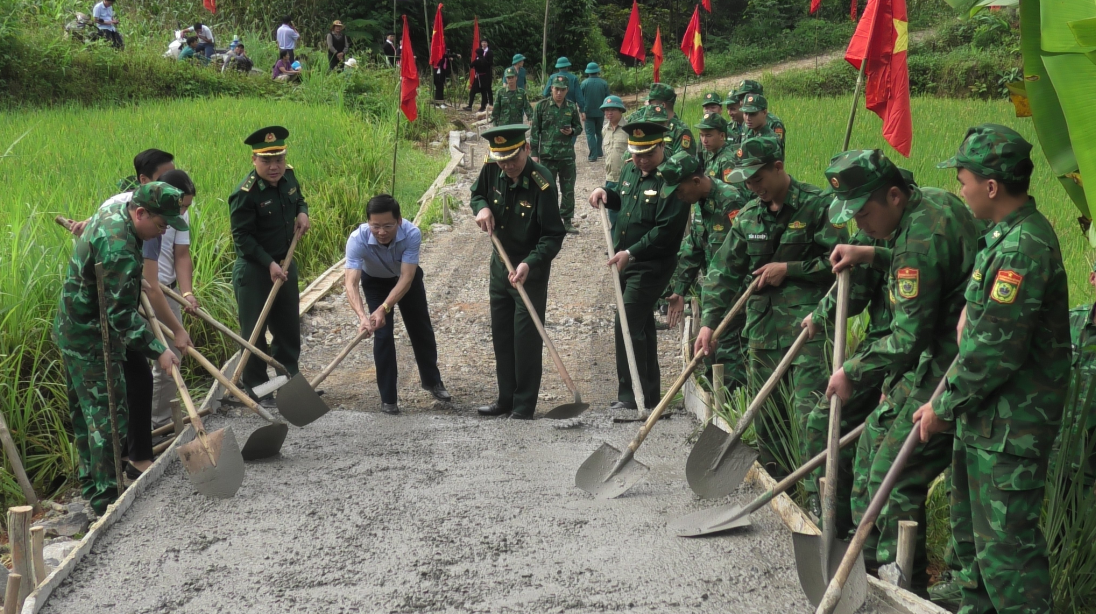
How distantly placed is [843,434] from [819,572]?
2.74 ft

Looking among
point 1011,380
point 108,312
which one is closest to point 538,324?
point 108,312

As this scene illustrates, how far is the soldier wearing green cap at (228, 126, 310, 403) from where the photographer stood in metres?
6.23

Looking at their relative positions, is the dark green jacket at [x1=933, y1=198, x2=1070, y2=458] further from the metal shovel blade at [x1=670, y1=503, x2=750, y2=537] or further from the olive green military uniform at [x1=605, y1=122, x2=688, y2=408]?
the olive green military uniform at [x1=605, y1=122, x2=688, y2=408]

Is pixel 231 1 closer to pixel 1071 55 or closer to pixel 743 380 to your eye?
pixel 743 380

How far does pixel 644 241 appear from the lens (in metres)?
6.07

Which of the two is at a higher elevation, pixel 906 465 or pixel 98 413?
pixel 906 465

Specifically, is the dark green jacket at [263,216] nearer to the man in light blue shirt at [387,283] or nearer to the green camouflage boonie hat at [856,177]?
the man in light blue shirt at [387,283]

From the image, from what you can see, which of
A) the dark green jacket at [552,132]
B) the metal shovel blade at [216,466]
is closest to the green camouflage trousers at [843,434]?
the metal shovel blade at [216,466]

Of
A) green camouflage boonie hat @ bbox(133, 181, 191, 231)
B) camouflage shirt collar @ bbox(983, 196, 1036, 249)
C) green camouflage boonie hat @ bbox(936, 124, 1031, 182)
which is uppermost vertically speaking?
green camouflage boonie hat @ bbox(936, 124, 1031, 182)

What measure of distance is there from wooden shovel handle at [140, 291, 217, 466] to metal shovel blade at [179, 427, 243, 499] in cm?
2

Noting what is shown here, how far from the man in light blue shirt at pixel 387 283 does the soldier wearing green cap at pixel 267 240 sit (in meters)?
0.50

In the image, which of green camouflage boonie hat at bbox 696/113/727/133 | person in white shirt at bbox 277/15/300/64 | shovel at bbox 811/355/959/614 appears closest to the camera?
shovel at bbox 811/355/959/614

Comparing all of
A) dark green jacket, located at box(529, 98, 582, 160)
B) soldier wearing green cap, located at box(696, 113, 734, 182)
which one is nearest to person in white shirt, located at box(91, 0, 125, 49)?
dark green jacket, located at box(529, 98, 582, 160)

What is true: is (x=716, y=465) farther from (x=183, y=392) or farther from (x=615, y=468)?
(x=183, y=392)
